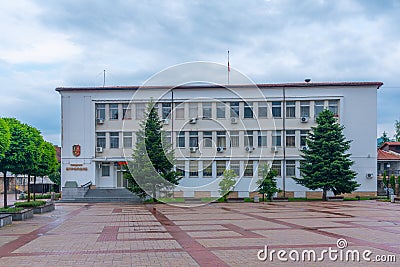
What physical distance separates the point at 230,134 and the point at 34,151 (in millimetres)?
19813

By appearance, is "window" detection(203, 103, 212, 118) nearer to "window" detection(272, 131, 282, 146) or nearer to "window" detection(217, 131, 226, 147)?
"window" detection(217, 131, 226, 147)

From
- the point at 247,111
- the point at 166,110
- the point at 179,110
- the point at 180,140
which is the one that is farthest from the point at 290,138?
the point at 166,110

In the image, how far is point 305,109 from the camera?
36.1 metres

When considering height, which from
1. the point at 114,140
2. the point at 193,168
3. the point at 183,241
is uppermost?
the point at 114,140

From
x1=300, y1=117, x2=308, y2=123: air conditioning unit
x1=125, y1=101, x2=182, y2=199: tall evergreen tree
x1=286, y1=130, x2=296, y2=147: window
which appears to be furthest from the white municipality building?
x1=125, y1=101, x2=182, y2=199: tall evergreen tree

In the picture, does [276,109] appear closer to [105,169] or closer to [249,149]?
[249,149]

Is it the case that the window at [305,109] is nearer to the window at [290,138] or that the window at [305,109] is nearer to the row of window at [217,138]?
the row of window at [217,138]

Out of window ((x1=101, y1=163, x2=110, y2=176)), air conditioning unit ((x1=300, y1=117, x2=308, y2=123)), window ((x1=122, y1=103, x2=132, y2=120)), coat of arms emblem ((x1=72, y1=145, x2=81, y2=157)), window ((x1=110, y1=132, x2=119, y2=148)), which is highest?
window ((x1=122, y1=103, x2=132, y2=120))

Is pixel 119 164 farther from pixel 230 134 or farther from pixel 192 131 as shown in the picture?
pixel 230 134

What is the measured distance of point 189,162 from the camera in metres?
35.9

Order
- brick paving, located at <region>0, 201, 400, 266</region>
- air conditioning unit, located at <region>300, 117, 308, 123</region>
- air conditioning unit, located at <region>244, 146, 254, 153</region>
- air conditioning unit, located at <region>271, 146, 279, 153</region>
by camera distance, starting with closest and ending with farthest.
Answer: brick paving, located at <region>0, 201, 400, 266</region>
air conditioning unit, located at <region>300, 117, 308, 123</region>
air conditioning unit, located at <region>271, 146, 279, 153</region>
air conditioning unit, located at <region>244, 146, 254, 153</region>

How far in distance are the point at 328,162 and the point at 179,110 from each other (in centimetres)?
1191

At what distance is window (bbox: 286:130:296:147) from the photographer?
118 feet

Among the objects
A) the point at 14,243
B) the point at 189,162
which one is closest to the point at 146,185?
the point at 189,162
